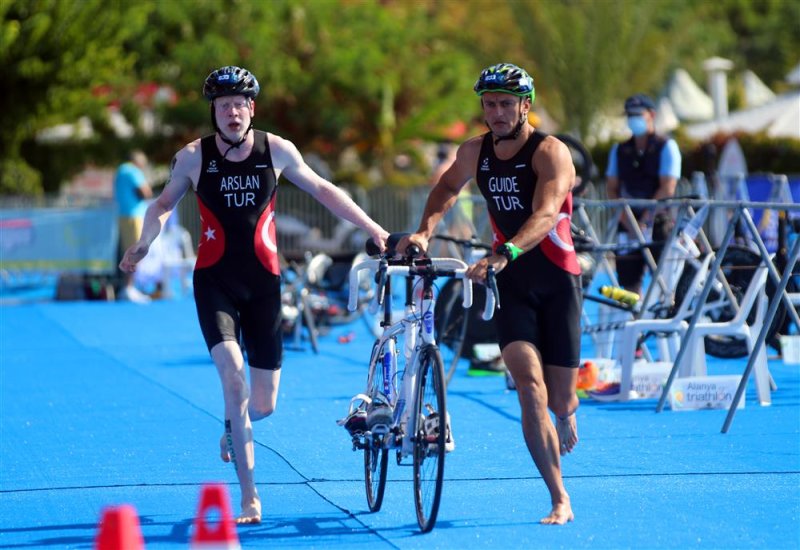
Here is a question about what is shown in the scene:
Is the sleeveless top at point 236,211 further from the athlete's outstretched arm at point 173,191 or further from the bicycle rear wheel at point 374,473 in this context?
the bicycle rear wheel at point 374,473

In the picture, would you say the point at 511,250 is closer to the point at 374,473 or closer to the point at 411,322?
the point at 411,322

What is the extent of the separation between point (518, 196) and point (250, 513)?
181 cm

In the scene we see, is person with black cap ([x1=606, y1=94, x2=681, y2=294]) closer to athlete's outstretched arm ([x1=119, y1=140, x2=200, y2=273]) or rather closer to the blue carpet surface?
the blue carpet surface

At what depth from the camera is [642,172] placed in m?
13.3

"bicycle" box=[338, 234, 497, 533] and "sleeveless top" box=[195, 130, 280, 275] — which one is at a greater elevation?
"sleeveless top" box=[195, 130, 280, 275]

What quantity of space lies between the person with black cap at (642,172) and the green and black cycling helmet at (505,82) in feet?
20.0

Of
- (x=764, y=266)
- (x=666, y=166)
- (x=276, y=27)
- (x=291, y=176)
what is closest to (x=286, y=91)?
(x=276, y=27)

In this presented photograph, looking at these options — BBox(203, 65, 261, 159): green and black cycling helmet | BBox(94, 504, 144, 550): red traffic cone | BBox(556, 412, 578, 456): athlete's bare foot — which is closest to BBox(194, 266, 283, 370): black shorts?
BBox(203, 65, 261, 159): green and black cycling helmet

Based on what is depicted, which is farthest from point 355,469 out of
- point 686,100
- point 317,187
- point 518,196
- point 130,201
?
point 686,100

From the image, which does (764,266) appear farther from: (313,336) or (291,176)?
(313,336)

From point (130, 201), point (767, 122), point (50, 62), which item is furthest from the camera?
point (50, 62)

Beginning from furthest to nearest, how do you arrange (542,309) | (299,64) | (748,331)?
1. (299,64)
2. (748,331)
3. (542,309)

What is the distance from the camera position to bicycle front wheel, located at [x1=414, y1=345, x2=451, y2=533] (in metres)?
6.39

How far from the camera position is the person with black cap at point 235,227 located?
23.2 feet
